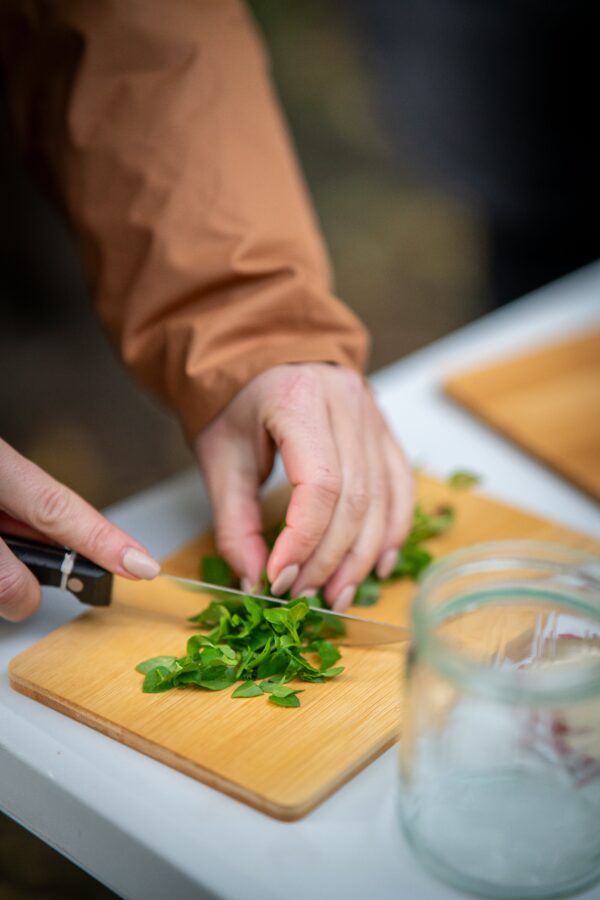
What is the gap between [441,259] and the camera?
4.02 meters

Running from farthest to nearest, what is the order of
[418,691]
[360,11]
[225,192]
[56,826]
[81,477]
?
[360,11]
[81,477]
[225,192]
[56,826]
[418,691]

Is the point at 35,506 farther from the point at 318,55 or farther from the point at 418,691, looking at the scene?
the point at 318,55

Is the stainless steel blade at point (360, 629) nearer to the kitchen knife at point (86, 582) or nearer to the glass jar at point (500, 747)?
the kitchen knife at point (86, 582)

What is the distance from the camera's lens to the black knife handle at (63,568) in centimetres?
87

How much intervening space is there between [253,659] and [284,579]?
99 mm

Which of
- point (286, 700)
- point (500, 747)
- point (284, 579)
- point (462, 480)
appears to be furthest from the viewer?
point (462, 480)

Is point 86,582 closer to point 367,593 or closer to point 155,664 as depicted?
point 155,664

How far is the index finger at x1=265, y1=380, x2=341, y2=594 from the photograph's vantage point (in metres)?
0.90

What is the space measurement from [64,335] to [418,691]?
2.29m

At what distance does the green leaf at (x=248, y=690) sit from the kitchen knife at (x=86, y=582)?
0.09 m

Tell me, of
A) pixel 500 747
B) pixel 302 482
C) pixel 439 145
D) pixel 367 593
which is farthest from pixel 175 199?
pixel 439 145

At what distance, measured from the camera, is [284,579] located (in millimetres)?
896

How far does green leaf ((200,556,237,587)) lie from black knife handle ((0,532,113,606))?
13cm

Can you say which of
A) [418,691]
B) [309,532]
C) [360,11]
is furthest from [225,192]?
[360,11]
